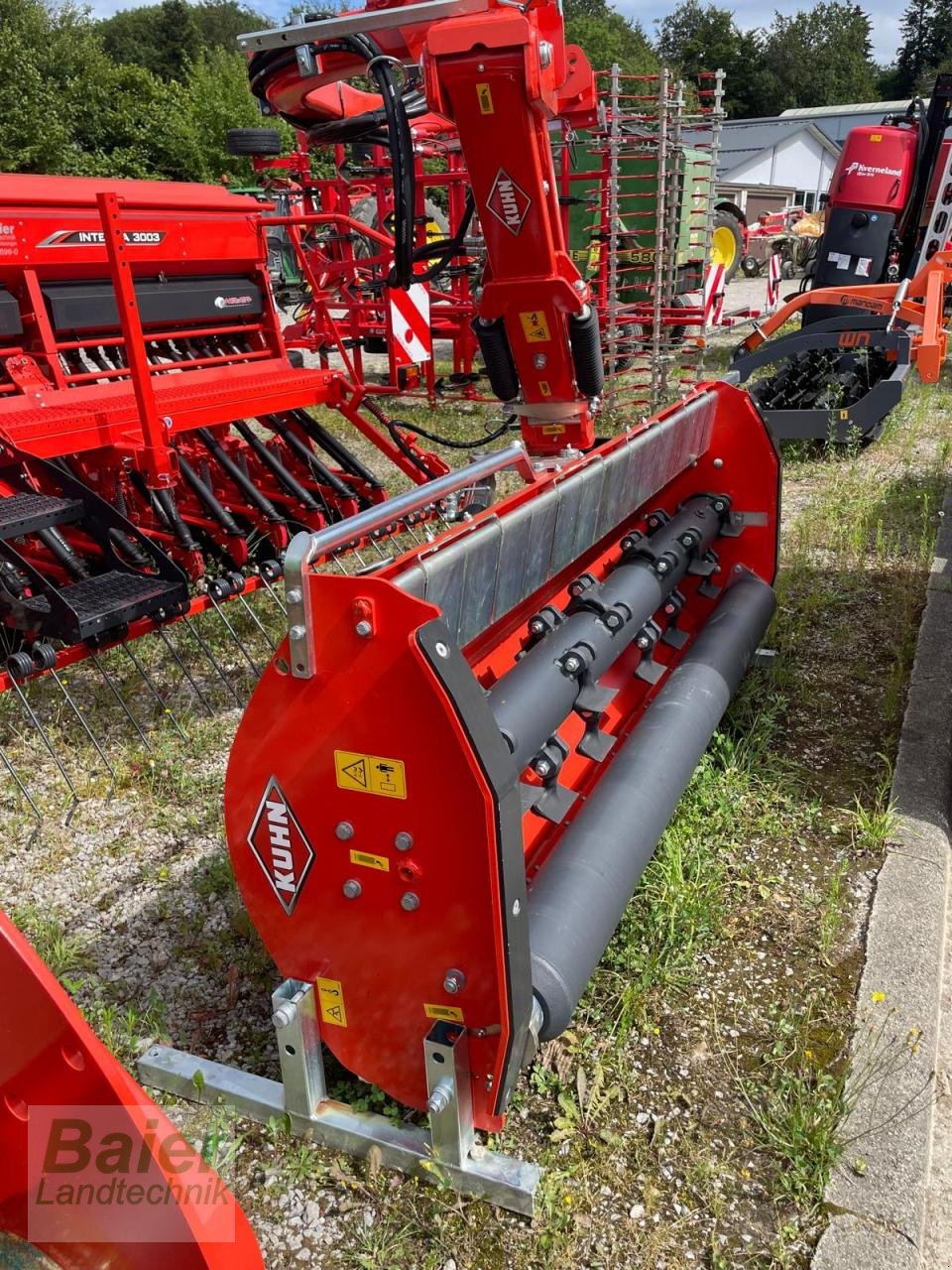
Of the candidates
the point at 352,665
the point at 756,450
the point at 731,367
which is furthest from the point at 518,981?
the point at 731,367

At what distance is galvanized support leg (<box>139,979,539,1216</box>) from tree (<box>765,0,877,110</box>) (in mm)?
83444

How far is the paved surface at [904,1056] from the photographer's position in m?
1.82

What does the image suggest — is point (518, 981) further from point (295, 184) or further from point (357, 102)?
point (295, 184)

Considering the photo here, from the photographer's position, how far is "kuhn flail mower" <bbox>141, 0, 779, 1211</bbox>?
5.41 ft

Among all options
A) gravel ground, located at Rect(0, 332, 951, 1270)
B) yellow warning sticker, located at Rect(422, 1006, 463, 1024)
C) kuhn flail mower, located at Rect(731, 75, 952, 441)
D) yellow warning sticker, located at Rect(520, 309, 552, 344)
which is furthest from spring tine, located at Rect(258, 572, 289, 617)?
kuhn flail mower, located at Rect(731, 75, 952, 441)

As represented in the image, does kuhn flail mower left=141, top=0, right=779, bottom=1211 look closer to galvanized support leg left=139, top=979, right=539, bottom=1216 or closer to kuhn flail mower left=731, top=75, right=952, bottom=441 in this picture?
galvanized support leg left=139, top=979, right=539, bottom=1216

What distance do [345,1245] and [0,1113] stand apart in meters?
0.91

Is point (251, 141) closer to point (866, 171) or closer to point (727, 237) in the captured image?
point (866, 171)

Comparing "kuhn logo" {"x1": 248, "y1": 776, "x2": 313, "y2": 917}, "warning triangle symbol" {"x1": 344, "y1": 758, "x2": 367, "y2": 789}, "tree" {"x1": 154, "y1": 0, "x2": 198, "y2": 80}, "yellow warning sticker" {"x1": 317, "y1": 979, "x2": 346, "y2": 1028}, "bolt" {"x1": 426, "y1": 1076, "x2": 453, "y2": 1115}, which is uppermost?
"tree" {"x1": 154, "y1": 0, "x2": 198, "y2": 80}

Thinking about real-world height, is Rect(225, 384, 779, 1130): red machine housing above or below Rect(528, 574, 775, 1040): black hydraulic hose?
above

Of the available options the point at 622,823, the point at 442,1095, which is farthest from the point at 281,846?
the point at 622,823

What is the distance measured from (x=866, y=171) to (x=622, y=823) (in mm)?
7815

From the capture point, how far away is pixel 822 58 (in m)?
72.6

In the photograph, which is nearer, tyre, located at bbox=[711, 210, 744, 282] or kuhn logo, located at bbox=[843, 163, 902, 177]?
kuhn logo, located at bbox=[843, 163, 902, 177]
